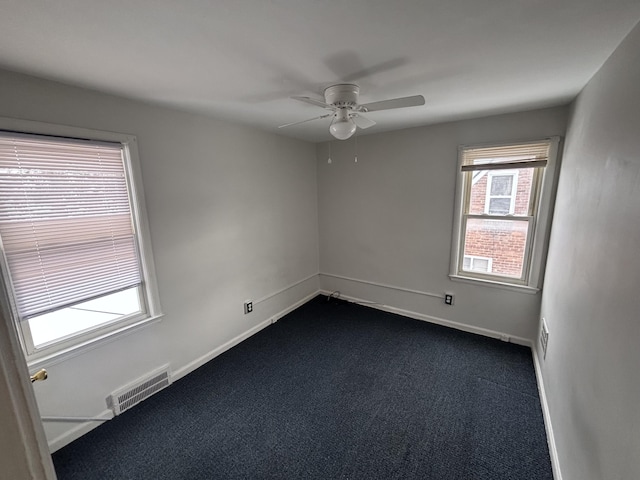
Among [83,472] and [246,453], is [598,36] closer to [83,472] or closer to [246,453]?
[246,453]

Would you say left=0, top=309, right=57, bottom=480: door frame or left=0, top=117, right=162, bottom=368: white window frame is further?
left=0, top=117, right=162, bottom=368: white window frame

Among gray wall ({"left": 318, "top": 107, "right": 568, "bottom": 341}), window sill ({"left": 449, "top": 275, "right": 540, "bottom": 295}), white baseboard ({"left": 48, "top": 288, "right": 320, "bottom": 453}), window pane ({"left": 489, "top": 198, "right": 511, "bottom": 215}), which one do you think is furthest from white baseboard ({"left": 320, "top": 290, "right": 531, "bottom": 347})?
window pane ({"left": 489, "top": 198, "right": 511, "bottom": 215})

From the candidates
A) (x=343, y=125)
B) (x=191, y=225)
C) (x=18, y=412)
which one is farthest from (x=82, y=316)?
(x=343, y=125)

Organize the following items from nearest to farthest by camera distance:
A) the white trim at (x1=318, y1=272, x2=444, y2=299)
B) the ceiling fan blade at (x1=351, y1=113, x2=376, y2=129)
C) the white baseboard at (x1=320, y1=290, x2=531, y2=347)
Result: the ceiling fan blade at (x1=351, y1=113, x2=376, y2=129) < the white baseboard at (x1=320, y1=290, x2=531, y2=347) < the white trim at (x1=318, y1=272, x2=444, y2=299)

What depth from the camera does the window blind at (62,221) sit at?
156 cm

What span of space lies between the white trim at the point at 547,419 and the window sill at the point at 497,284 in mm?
530

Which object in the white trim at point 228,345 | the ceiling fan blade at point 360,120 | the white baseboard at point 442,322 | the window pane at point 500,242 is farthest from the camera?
the white baseboard at point 442,322

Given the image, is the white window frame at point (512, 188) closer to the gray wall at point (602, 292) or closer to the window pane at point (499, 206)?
the window pane at point (499, 206)

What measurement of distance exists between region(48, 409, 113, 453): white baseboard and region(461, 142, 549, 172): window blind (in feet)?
12.2

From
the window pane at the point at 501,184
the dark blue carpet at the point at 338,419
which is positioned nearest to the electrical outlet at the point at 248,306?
the dark blue carpet at the point at 338,419

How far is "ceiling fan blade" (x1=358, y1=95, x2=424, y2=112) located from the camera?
5.05 ft

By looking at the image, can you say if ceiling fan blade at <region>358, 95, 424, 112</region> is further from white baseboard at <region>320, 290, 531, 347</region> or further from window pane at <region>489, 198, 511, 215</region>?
white baseboard at <region>320, 290, 531, 347</region>

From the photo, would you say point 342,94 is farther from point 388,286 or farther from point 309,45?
point 388,286

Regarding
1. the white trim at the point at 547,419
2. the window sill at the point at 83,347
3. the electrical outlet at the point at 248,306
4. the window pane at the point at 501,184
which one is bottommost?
the white trim at the point at 547,419
